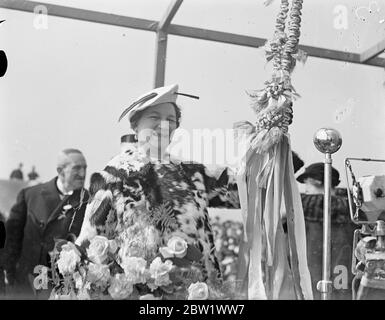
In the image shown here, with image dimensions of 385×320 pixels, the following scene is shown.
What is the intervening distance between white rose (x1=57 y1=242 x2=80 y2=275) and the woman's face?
1.68 ft

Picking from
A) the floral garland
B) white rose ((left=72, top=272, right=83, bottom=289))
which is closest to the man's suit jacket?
white rose ((left=72, top=272, right=83, bottom=289))

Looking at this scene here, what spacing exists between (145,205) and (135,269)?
0.25m

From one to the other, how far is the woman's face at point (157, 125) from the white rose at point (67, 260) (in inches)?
20.2

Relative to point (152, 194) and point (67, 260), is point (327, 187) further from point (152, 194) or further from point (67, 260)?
point (67, 260)

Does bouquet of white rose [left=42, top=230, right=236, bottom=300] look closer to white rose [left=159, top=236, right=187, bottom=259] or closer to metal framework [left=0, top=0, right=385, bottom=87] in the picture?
white rose [left=159, top=236, right=187, bottom=259]

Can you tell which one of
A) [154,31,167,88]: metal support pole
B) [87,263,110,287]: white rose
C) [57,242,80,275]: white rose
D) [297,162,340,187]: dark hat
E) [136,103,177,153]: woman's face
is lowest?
[87,263,110,287]: white rose

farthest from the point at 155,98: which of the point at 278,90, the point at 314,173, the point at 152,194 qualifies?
the point at 314,173

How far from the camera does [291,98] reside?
233cm

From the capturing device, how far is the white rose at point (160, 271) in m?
2.19

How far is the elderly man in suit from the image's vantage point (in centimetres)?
217

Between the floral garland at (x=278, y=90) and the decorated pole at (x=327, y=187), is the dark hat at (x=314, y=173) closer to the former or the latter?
the decorated pole at (x=327, y=187)

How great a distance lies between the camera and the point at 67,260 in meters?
2.19

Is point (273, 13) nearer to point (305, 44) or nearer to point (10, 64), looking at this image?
point (305, 44)
